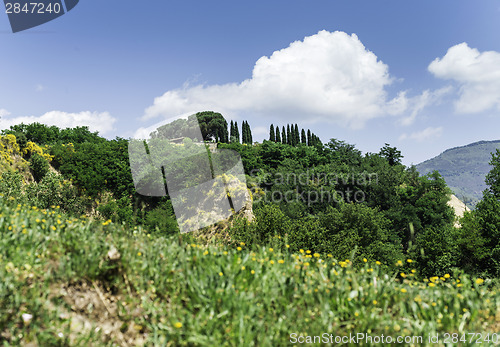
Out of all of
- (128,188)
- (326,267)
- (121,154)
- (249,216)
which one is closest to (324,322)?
(326,267)

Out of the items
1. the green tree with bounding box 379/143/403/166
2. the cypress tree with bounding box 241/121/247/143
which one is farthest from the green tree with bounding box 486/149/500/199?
the cypress tree with bounding box 241/121/247/143

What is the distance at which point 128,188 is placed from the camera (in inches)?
1841

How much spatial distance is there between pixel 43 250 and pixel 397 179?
59.7 meters

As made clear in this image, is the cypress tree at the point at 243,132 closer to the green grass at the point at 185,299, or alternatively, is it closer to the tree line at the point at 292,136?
the tree line at the point at 292,136

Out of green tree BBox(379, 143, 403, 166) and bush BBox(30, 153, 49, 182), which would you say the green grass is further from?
green tree BBox(379, 143, 403, 166)

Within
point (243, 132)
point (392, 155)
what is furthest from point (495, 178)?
point (243, 132)

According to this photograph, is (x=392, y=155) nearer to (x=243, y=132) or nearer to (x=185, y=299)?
(x=243, y=132)

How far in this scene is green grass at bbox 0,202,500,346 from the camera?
4766 mm

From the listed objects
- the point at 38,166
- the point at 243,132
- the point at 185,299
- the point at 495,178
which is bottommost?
the point at 185,299

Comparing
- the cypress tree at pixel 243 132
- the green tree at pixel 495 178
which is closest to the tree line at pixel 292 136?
the cypress tree at pixel 243 132

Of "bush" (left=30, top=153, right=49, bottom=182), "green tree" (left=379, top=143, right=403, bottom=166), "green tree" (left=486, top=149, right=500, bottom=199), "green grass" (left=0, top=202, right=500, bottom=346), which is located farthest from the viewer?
"green tree" (left=379, top=143, right=403, bottom=166)

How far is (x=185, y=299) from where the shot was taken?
5473 mm

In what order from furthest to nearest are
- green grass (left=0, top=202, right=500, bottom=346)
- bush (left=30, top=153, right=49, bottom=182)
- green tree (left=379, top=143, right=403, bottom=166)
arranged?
green tree (left=379, top=143, right=403, bottom=166), bush (left=30, top=153, right=49, bottom=182), green grass (left=0, top=202, right=500, bottom=346)

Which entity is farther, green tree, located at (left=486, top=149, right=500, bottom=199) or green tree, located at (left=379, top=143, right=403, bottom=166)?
green tree, located at (left=379, top=143, right=403, bottom=166)
